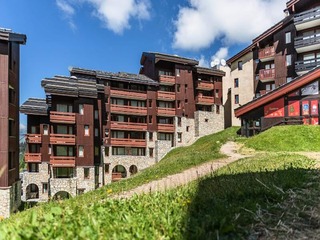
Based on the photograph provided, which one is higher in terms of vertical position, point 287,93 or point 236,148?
point 287,93

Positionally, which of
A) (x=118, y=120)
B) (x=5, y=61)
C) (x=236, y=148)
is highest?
(x=5, y=61)

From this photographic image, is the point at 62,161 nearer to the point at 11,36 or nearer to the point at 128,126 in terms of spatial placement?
the point at 128,126

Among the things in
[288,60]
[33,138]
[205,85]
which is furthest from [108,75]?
[288,60]

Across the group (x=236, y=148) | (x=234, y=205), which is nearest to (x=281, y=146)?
(x=236, y=148)

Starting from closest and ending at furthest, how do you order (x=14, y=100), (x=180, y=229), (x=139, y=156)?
1. (x=180, y=229)
2. (x=14, y=100)
3. (x=139, y=156)

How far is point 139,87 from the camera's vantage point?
4672 centimetres

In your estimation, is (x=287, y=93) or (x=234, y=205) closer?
(x=234, y=205)

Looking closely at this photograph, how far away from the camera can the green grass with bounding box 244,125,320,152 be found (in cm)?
2255

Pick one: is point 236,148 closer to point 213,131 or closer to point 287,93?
point 287,93

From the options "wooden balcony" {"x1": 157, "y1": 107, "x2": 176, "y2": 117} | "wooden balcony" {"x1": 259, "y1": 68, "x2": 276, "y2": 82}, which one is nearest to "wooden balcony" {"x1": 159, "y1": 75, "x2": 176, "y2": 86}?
"wooden balcony" {"x1": 157, "y1": 107, "x2": 176, "y2": 117}

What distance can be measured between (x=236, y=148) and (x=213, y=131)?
26.4 metres

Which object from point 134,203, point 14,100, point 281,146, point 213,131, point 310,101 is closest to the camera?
point 134,203

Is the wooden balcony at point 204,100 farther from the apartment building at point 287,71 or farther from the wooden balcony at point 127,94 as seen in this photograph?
the wooden balcony at point 127,94

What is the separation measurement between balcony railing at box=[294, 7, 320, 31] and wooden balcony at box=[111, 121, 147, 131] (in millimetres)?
27261
